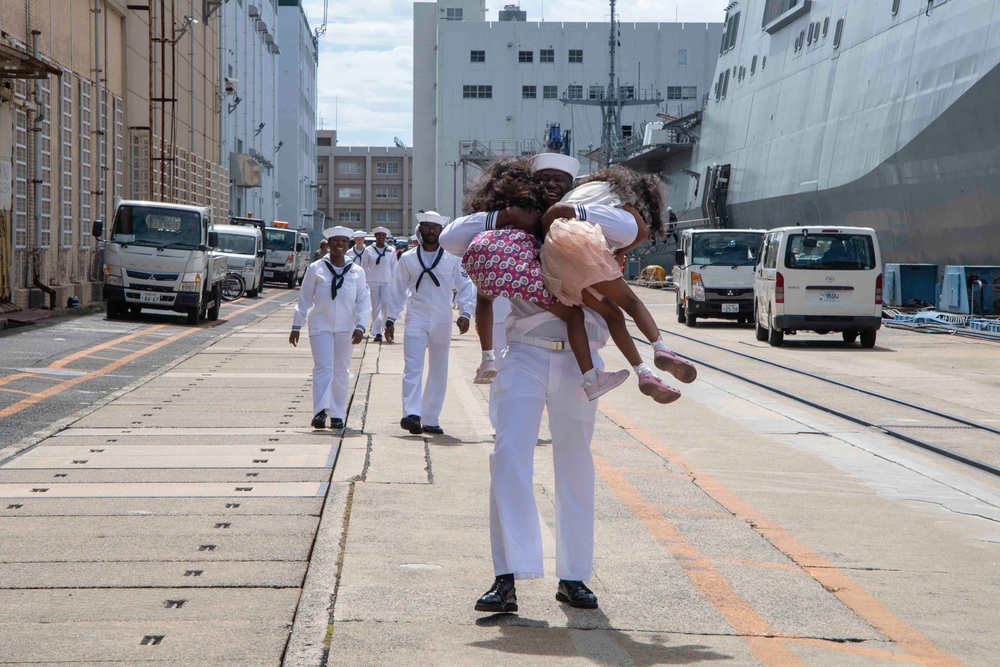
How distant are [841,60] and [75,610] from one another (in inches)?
1304

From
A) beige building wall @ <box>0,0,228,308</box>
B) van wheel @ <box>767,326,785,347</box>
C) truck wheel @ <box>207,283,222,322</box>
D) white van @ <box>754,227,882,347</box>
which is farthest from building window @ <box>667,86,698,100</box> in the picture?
van wheel @ <box>767,326,785,347</box>

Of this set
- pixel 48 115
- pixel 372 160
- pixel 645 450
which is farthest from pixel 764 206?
pixel 372 160

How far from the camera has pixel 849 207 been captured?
1304 inches

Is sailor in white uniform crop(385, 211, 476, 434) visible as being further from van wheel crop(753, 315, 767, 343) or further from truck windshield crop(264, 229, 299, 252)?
truck windshield crop(264, 229, 299, 252)

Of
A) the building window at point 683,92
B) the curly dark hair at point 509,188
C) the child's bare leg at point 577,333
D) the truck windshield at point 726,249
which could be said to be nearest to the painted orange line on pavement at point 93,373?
the curly dark hair at point 509,188

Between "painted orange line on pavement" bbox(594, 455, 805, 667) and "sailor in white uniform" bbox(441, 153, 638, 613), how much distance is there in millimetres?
581

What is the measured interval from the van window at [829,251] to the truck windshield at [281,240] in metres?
31.2

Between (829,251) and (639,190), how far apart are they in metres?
17.6

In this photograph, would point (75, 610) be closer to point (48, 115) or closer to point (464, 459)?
point (464, 459)

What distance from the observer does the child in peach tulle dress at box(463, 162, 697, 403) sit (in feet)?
15.6

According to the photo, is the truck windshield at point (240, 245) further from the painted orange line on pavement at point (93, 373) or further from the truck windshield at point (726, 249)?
the truck windshield at point (726, 249)

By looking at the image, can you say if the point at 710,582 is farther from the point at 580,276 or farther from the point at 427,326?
the point at 427,326

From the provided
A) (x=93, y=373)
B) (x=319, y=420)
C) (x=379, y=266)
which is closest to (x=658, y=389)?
(x=319, y=420)

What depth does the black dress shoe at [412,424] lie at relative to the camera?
1014cm
